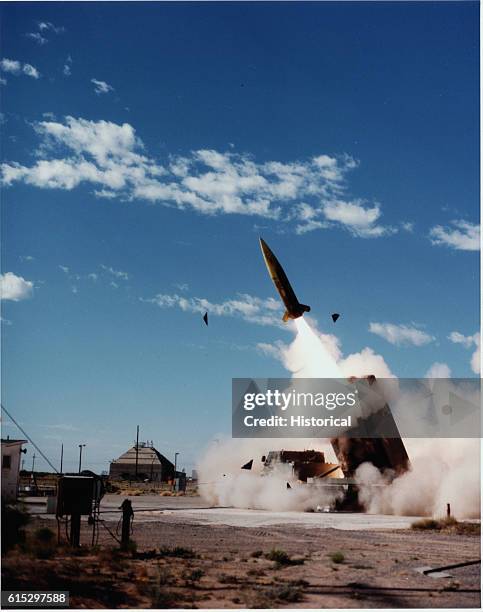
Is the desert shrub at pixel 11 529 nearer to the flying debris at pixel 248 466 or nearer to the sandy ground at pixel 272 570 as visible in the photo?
the sandy ground at pixel 272 570

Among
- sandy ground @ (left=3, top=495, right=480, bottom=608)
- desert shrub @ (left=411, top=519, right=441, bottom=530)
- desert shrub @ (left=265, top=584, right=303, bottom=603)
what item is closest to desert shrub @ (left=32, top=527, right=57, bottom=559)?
sandy ground @ (left=3, top=495, right=480, bottom=608)

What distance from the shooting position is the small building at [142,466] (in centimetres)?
11169

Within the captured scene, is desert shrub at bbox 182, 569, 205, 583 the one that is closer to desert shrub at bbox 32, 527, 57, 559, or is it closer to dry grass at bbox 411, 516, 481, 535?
desert shrub at bbox 32, 527, 57, 559

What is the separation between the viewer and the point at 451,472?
4488cm

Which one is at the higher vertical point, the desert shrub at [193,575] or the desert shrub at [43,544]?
the desert shrub at [43,544]

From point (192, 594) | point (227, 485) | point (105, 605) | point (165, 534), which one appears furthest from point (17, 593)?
point (227, 485)

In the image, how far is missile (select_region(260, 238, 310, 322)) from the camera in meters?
40.8

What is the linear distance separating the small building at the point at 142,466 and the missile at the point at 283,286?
248 feet

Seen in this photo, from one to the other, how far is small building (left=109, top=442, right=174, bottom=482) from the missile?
75.6m

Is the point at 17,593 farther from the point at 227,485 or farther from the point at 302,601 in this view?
the point at 227,485

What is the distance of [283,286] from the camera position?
137ft

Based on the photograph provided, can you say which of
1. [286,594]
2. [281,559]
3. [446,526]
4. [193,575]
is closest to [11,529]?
[193,575]

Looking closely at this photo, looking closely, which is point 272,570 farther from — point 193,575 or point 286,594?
point 286,594

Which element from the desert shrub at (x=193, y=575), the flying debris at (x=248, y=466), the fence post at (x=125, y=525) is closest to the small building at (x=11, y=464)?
the fence post at (x=125, y=525)
